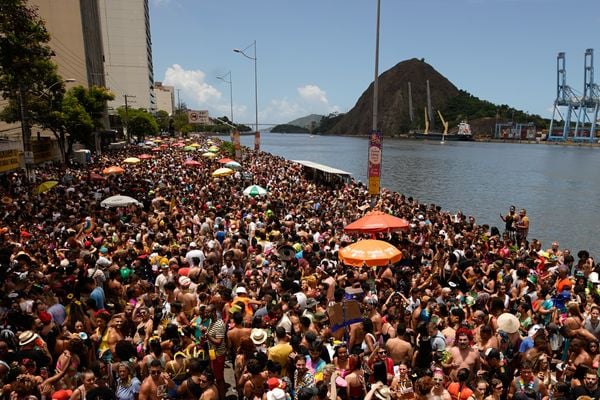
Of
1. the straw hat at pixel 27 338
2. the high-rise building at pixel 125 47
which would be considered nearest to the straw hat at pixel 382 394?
the straw hat at pixel 27 338

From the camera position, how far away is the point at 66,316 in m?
6.75

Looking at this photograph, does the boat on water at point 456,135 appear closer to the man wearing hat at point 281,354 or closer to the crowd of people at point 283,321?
the crowd of people at point 283,321

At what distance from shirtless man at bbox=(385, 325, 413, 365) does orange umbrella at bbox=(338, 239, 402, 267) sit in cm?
255

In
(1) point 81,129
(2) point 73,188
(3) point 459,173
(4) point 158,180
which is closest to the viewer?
(2) point 73,188

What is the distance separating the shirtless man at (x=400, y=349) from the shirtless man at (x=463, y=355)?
1.57 ft

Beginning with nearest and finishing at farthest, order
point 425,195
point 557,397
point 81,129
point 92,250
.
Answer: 1. point 557,397
2. point 92,250
3. point 81,129
4. point 425,195

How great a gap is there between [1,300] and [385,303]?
5892 millimetres

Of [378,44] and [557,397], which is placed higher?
[378,44]

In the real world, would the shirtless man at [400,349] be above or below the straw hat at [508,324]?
below

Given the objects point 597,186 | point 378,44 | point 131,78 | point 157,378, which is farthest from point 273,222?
point 131,78

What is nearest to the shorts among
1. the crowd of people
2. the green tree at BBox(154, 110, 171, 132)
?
the crowd of people

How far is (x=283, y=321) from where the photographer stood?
20.5 feet

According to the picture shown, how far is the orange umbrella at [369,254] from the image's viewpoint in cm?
831

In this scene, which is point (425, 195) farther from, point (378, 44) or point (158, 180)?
point (378, 44)
